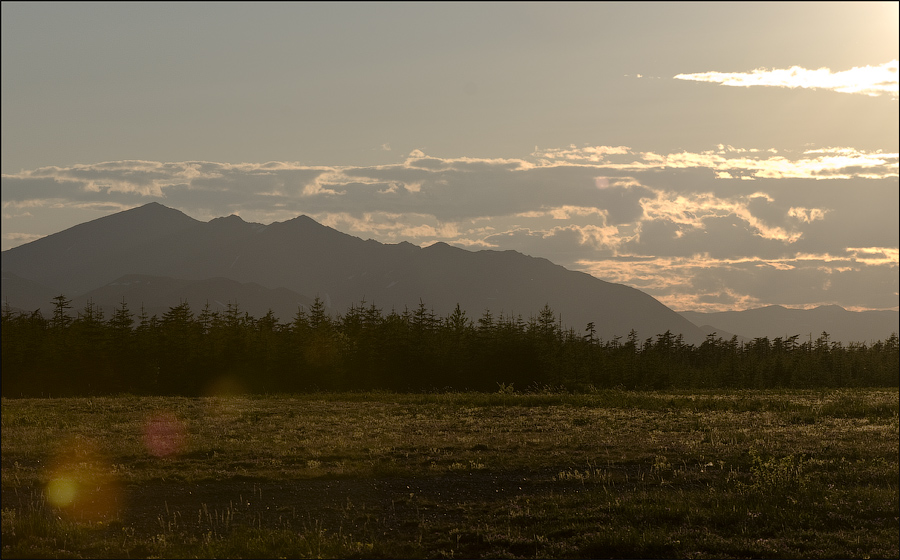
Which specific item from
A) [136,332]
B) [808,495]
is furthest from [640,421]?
[136,332]

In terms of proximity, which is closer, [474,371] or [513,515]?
[513,515]

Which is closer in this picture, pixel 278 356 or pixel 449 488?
pixel 449 488

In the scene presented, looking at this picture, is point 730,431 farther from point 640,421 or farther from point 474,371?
point 474,371

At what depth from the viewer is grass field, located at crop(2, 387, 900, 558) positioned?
15727 millimetres

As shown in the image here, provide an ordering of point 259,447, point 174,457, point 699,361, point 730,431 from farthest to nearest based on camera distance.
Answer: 1. point 699,361
2. point 730,431
3. point 259,447
4. point 174,457

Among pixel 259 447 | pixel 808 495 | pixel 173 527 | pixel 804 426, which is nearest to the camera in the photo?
pixel 173 527

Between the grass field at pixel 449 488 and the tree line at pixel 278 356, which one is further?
the tree line at pixel 278 356

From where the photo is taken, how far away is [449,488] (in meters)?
21.5

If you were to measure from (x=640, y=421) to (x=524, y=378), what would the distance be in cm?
4347

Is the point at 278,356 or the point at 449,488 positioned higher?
the point at 278,356

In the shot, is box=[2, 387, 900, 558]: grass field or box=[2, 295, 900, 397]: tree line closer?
box=[2, 387, 900, 558]: grass field

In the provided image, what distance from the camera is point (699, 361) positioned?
145000 millimetres

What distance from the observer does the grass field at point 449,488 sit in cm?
1573

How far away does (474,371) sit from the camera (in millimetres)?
83188
